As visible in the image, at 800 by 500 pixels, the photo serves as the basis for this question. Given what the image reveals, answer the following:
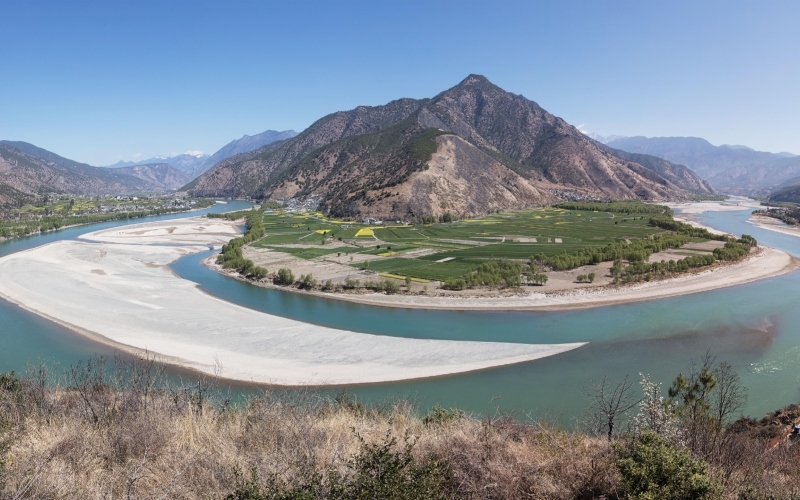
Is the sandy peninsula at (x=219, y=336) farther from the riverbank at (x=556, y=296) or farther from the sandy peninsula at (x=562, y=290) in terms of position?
the sandy peninsula at (x=562, y=290)

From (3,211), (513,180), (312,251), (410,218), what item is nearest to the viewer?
(312,251)

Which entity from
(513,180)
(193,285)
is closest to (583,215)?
(513,180)

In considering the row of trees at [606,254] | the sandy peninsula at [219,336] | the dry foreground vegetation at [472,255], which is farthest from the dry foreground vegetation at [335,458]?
the row of trees at [606,254]

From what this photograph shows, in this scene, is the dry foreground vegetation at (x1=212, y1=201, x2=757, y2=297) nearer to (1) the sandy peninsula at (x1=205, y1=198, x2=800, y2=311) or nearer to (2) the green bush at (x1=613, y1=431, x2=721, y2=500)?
(1) the sandy peninsula at (x1=205, y1=198, x2=800, y2=311)

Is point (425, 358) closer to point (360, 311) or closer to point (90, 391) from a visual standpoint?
point (360, 311)

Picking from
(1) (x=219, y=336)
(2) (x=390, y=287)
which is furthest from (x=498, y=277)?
(1) (x=219, y=336)

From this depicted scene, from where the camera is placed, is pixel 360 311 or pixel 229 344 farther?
pixel 360 311

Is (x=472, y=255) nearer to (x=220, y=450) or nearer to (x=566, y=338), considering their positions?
(x=566, y=338)
